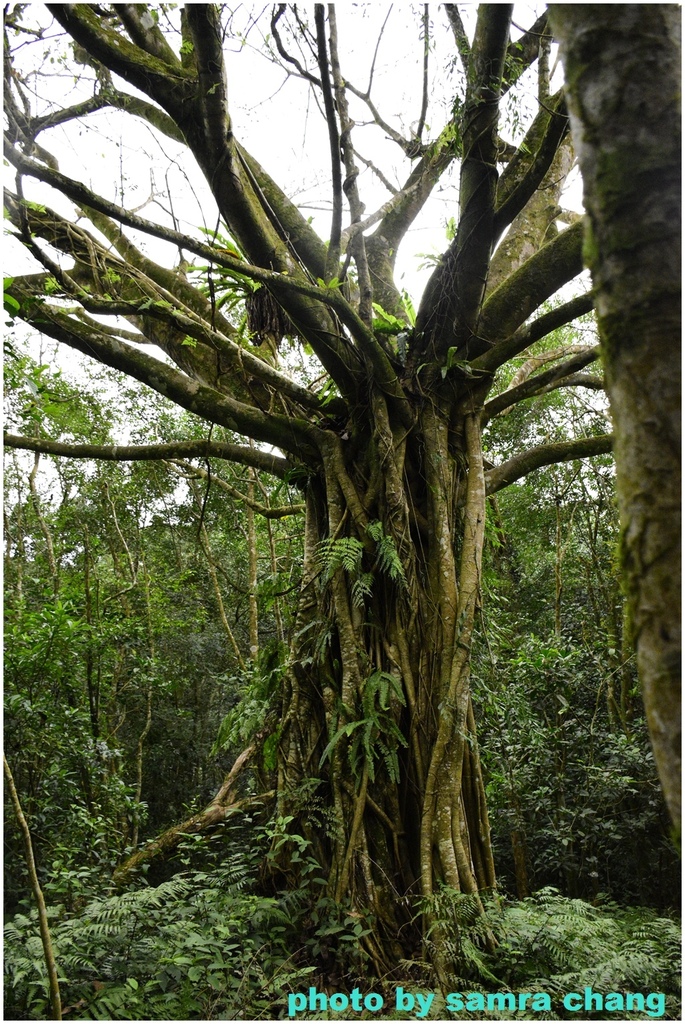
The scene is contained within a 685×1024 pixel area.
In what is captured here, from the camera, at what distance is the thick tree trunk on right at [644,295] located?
829 mm

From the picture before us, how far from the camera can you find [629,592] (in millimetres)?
894

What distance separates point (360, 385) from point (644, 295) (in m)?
3.90

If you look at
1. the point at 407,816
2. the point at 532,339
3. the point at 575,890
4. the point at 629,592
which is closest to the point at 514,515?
the point at 575,890

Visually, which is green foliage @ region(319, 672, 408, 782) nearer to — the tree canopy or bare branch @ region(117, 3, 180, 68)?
the tree canopy

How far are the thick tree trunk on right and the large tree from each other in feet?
8.34

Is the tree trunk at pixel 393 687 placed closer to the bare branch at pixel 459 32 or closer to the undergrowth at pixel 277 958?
the undergrowth at pixel 277 958

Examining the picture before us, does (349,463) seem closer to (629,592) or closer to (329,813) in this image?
(329,813)

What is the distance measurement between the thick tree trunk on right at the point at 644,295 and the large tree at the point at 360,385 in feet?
8.34

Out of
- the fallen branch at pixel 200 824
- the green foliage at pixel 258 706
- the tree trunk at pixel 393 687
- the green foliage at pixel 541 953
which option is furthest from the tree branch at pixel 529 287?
the fallen branch at pixel 200 824

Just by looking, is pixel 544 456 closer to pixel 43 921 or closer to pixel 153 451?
pixel 153 451

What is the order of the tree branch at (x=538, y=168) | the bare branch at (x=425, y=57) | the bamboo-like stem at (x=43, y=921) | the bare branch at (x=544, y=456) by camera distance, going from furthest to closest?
the bare branch at (x=544, y=456) < the bare branch at (x=425, y=57) < the tree branch at (x=538, y=168) < the bamboo-like stem at (x=43, y=921)

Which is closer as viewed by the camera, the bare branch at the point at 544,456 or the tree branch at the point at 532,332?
the tree branch at the point at 532,332

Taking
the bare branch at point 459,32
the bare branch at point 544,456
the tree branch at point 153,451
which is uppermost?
the bare branch at point 459,32

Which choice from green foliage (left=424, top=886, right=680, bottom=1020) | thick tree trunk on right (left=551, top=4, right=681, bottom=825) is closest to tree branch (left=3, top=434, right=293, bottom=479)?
green foliage (left=424, top=886, right=680, bottom=1020)
